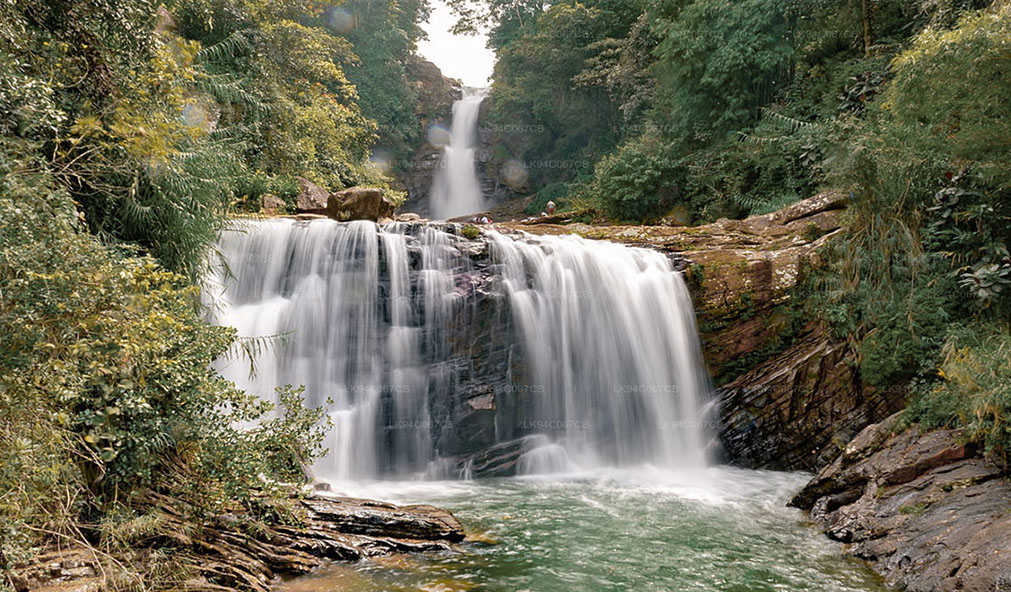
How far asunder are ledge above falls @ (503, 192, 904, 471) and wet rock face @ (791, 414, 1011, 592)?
1.60 m

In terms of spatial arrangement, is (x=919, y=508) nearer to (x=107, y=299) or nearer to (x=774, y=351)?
(x=774, y=351)

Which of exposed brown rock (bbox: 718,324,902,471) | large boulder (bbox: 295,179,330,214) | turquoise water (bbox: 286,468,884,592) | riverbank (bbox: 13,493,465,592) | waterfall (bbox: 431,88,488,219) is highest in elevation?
waterfall (bbox: 431,88,488,219)

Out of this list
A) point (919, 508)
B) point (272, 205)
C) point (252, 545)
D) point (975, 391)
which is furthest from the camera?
point (272, 205)

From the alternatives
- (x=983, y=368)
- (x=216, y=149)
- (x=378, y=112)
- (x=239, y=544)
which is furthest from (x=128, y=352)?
(x=378, y=112)

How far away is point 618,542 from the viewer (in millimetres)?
5699

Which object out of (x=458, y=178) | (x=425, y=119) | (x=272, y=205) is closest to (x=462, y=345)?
(x=272, y=205)

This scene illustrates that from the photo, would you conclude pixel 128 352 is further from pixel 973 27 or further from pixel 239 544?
pixel 973 27

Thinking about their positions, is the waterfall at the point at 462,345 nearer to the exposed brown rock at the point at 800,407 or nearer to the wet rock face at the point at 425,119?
the exposed brown rock at the point at 800,407

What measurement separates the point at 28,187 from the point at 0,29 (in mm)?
1280

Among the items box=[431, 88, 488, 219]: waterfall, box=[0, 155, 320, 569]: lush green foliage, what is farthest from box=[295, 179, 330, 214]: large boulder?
box=[431, 88, 488, 219]: waterfall

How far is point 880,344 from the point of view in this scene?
25.8ft

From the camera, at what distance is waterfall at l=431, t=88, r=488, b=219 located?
28812mm

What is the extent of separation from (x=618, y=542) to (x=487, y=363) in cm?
385

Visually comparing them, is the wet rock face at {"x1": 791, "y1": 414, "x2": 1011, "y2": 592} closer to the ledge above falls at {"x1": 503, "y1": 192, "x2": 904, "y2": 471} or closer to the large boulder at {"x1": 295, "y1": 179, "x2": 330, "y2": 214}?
the ledge above falls at {"x1": 503, "y1": 192, "x2": 904, "y2": 471}
